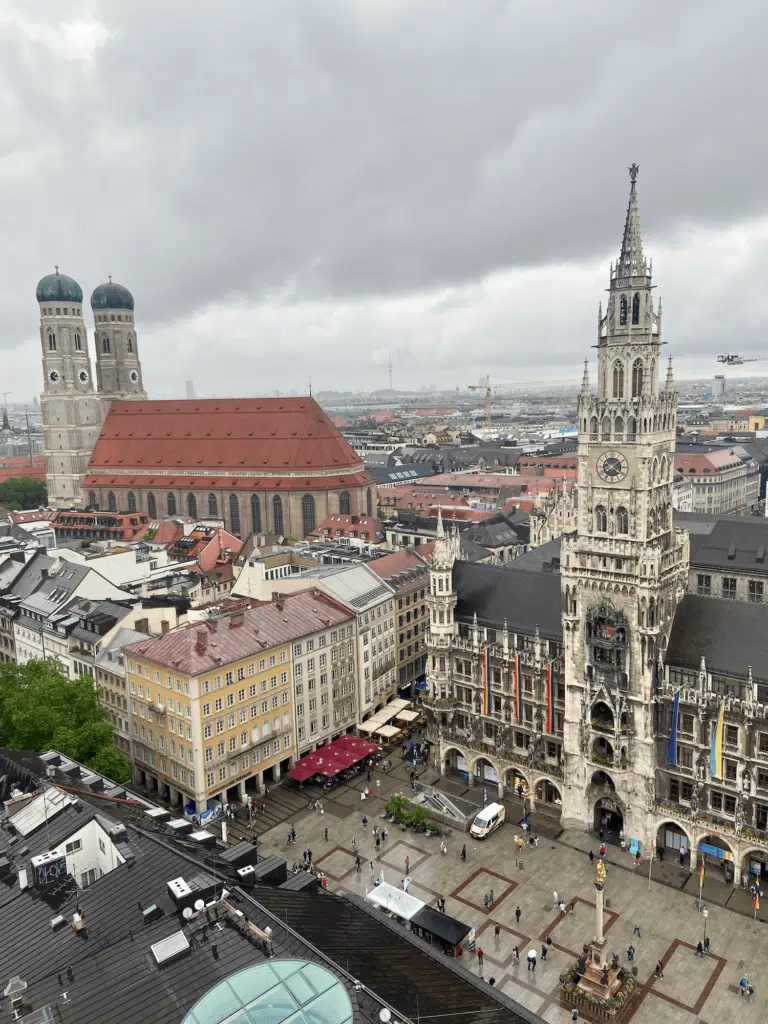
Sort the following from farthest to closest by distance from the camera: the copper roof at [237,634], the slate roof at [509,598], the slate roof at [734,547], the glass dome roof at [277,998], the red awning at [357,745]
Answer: the slate roof at [734,547]
the red awning at [357,745]
the slate roof at [509,598]
the copper roof at [237,634]
the glass dome roof at [277,998]

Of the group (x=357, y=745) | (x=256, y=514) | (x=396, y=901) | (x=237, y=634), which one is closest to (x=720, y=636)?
(x=396, y=901)

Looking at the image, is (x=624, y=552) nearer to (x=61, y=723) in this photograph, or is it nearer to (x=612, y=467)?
(x=612, y=467)

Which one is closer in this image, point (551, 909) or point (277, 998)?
point (277, 998)

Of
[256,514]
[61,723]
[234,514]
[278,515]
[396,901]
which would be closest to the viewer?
[396,901]

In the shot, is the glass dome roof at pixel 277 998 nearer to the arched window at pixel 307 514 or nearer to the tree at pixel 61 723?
the tree at pixel 61 723

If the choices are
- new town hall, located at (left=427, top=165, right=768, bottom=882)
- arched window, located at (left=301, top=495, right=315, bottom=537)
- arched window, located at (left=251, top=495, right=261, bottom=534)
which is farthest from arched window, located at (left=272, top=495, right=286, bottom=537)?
new town hall, located at (left=427, top=165, right=768, bottom=882)

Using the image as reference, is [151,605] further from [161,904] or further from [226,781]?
[161,904]

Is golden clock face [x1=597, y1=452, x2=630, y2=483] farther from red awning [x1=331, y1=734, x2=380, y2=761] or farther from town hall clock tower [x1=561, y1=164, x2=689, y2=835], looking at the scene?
red awning [x1=331, y1=734, x2=380, y2=761]

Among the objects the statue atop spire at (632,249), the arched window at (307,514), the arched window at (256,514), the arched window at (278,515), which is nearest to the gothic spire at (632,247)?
the statue atop spire at (632,249)
